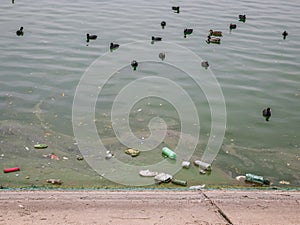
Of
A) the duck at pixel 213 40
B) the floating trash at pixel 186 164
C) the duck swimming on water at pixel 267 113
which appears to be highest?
the duck at pixel 213 40

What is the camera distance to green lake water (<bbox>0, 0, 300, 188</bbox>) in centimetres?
786

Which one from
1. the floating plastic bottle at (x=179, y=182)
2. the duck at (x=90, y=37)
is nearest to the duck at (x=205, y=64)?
the duck at (x=90, y=37)

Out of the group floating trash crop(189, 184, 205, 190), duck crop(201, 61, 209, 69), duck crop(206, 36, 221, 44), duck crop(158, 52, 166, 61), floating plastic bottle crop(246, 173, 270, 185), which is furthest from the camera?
duck crop(206, 36, 221, 44)

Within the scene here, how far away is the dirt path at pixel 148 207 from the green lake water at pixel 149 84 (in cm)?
104

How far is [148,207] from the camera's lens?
5805mm

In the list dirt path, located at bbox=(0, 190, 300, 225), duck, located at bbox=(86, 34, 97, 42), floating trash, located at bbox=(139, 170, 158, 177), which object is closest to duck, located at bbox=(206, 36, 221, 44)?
duck, located at bbox=(86, 34, 97, 42)

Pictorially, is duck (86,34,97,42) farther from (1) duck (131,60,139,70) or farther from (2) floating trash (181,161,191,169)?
(2) floating trash (181,161,191,169)

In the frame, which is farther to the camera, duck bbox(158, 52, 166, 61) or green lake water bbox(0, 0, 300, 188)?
duck bbox(158, 52, 166, 61)

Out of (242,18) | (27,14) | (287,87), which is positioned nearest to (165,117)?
(287,87)

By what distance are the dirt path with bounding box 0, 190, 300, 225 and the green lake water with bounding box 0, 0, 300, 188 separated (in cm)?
104

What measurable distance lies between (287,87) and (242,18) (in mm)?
7036

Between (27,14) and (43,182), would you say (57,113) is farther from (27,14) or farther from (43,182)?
(27,14)

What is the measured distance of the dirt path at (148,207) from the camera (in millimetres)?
5480

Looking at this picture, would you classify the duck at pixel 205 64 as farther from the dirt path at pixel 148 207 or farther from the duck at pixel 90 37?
the dirt path at pixel 148 207
